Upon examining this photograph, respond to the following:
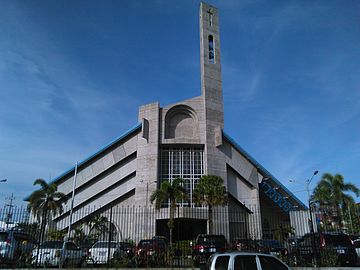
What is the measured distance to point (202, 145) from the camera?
139ft

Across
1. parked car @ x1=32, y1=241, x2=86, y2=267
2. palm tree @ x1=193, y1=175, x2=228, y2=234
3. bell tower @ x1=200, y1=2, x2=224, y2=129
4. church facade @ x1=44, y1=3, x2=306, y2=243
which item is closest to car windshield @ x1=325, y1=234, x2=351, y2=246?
parked car @ x1=32, y1=241, x2=86, y2=267

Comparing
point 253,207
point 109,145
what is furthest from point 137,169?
point 253,207

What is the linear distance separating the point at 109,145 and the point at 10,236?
93.2ft

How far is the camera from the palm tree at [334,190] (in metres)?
42.3

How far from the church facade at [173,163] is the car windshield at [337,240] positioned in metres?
23.8

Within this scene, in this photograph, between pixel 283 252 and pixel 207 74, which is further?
pixel 207 74

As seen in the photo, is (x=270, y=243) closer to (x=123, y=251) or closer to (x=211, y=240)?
(x=211, y=240)

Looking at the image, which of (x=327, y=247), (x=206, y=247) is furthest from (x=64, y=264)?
(x=327, y=247)

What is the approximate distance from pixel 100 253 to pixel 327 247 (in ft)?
38.3

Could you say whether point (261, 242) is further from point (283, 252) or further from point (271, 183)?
point (271, 183)

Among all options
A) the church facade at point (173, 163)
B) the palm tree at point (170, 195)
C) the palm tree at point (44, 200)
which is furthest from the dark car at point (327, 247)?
the palm tree at point (44, 200)

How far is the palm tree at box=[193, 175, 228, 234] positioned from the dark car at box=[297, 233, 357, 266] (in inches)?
707

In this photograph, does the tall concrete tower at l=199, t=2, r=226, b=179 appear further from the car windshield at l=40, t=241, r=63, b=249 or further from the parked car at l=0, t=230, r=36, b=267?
the parked car at l=0, t=230, r=36, b=267

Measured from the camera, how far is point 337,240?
1627cm
